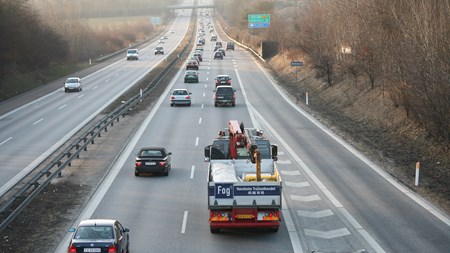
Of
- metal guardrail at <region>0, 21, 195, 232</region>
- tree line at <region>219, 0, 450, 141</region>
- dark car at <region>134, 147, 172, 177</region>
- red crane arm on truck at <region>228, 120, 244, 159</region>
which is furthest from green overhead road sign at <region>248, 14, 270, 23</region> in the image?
red crane arm on truck at <region>228, 120, 244, 159</region>

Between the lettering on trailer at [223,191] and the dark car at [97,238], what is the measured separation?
11.2 feet

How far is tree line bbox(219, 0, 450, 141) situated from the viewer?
3238 cm

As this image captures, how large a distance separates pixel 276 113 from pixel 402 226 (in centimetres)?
2861

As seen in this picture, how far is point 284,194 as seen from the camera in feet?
89.1

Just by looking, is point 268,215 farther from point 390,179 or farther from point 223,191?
point 390,179

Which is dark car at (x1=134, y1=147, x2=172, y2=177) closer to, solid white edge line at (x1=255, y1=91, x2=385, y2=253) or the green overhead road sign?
solid white edge line at (x1=255, y1=91, x2=385, y2=253)

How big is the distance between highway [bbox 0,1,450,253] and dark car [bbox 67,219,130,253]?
2573mm

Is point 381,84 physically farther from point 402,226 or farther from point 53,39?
point 53,39

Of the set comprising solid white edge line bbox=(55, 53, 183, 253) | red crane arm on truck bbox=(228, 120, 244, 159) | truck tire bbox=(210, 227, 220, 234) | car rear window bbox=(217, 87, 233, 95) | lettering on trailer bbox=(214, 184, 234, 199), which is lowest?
solid white edge line bbox=(55, 53, 183, 253)

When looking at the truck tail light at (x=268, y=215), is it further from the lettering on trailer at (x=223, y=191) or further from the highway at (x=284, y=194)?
the lettering on trailer at (x=223, y=191)

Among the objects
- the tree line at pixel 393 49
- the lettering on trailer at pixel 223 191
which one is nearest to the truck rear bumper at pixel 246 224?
the lettering on trailer at pixel 223 191

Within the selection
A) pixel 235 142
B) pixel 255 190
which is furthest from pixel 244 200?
pixel 235 142

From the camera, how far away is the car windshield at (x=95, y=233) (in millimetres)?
17516

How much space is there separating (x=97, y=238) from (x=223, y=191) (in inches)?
180
